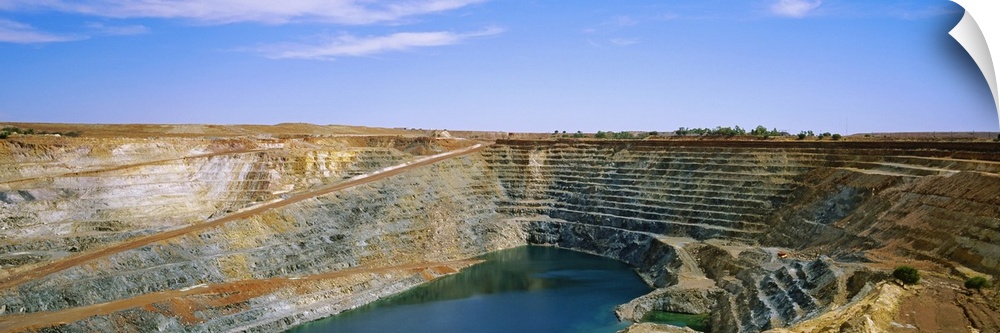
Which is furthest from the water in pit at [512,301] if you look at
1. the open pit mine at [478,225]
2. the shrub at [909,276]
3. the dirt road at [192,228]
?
the shrub at [909,276]

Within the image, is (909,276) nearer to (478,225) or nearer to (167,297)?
(167,297)

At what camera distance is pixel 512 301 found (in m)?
50.8

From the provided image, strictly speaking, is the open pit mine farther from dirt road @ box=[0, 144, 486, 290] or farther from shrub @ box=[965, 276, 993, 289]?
shrub @ box=[965, 276, 993, 289]

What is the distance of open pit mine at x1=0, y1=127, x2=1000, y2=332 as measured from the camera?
124 feet

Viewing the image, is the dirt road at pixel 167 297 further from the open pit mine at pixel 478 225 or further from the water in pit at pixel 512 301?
the water in pit at pixel 512 301

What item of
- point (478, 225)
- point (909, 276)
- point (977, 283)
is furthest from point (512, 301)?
point (977, 283)

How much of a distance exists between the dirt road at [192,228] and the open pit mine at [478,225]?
339 mm

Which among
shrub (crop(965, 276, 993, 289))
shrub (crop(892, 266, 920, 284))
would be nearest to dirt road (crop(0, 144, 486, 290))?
shrub (crop(892, 266, 920, 284))

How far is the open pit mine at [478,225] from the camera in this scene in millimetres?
37781

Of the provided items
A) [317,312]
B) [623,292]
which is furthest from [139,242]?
[623,292]

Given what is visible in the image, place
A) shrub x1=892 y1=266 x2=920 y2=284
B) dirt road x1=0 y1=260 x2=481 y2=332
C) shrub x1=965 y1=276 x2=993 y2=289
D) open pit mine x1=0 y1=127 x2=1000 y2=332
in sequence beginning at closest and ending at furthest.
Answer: shrub x1=965 y1=276 x2=993 y2=289 < shrub x1=892 y1=266 x2=920 y2=284 < dirt road x1=0 y1=260 x2=481 y2=332 < open pit mine x1=0 y1=127 x2=1000 y2=332

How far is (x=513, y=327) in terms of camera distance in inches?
1718

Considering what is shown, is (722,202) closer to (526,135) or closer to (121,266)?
(121,266)

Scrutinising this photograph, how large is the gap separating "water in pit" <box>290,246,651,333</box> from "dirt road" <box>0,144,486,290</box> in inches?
480
